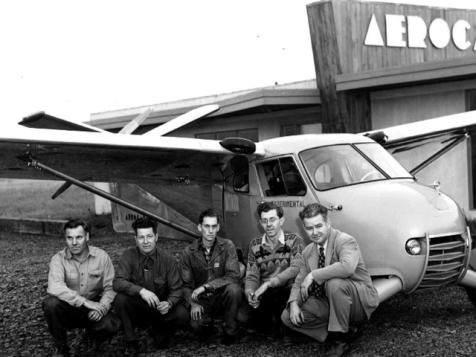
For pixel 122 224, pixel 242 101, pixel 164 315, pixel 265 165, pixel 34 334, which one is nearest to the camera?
pixel 164 315

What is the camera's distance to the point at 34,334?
634 centimetres

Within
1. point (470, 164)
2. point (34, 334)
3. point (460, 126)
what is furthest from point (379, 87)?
point (34, 334)

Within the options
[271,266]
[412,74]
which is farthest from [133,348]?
[412,74]

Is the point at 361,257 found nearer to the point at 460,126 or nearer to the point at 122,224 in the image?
the point at 460,126

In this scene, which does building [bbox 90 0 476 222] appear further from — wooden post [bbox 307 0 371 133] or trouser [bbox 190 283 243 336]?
trouser [bbox 190 283 243 336]

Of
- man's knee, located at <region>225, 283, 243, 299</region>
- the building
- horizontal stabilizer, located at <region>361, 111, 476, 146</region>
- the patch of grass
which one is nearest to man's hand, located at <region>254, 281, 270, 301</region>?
man's knee, located at <region>225, 283, 243, 299</region>

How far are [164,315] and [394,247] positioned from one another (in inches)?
84.0

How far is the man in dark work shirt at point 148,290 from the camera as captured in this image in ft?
17.5

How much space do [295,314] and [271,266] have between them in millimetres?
712

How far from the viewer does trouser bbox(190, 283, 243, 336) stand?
5.44m

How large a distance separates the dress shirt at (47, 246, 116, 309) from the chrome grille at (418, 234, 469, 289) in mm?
2810

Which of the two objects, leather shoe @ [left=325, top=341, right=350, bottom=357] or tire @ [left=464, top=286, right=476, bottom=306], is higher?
tire @ [left=464, top=286, right=476, bottom=306]

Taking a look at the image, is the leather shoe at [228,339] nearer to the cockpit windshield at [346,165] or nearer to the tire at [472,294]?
the cockpit windshield at [346,165]

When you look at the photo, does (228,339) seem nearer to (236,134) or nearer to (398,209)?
(398,209)
